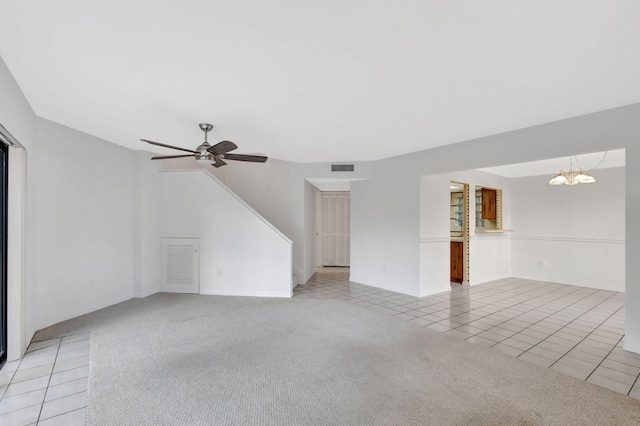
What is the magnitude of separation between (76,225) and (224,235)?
209 cm

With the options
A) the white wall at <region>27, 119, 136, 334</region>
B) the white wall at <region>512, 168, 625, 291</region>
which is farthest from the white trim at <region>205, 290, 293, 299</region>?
the white wall at <region>512, 168, 625, 291</region>

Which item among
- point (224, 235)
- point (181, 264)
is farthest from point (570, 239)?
point (181, 264)

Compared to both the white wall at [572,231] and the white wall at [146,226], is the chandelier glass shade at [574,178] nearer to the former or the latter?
the white wall at [572,231]

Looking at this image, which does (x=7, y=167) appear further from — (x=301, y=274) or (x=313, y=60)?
(x=301, y=274)

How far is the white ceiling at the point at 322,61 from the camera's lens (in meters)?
1.70

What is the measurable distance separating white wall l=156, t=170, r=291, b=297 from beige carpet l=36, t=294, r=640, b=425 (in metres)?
1.37

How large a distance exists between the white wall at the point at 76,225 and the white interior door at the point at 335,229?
5.06 m

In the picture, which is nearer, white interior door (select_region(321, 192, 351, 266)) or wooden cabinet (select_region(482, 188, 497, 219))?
wooden cabinet (select_region(482, 188, 497, 219))

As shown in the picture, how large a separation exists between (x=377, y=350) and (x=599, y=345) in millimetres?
2534

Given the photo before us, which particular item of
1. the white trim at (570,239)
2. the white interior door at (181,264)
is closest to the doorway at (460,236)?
the white trim at (570,239)

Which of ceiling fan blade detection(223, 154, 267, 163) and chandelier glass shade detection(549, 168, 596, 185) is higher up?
ceiling fan blade detection(223, 154, 267, 163)

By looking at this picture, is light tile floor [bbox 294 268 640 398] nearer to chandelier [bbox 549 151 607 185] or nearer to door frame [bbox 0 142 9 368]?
chandelier [bbox 549 151 607 185]

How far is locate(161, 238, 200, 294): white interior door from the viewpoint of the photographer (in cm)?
534

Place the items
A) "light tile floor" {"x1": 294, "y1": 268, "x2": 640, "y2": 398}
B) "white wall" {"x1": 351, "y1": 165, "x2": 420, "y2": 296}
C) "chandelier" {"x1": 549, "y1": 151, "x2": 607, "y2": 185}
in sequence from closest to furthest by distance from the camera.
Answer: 1. "light tile floor" {"x1": 294, "y1": 268, "x2": 640, "y2": 398}
2. "chandelier" {"x1": 549, "y1": 151, "x2": 607, "y2": 185}
3. "white wall" {"x1": 351, "y1": 165, "x2": 420, "y2": 296}
